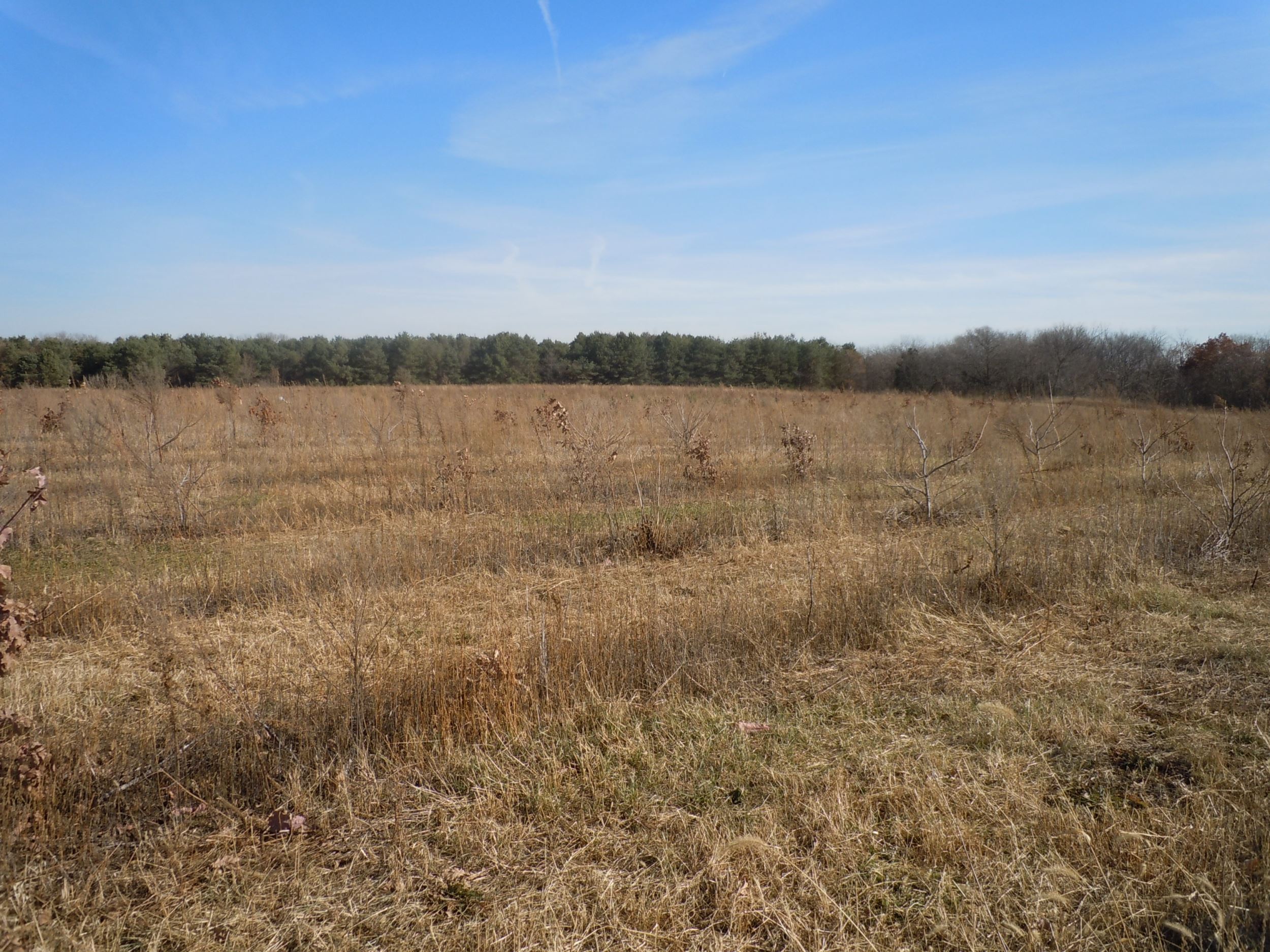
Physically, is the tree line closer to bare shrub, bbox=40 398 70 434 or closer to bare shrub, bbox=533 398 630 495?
bare shrub, bbox=40 398 70 434

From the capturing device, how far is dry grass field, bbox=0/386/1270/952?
8.24 feet

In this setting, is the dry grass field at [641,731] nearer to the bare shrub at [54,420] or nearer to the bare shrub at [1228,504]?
the bare shrub at [1228,504]

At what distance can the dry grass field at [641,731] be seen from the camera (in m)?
2.51

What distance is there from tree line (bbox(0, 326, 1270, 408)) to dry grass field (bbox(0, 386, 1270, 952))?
36.4ft

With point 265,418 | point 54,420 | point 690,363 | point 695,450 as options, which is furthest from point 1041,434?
point 690,363

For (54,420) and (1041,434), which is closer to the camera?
(54,420)

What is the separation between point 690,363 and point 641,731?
1393 inches

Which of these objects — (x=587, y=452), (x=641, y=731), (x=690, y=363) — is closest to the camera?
(x=641, y=731)

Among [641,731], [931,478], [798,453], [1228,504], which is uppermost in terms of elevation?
[798,453]

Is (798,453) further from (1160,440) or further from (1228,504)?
(1160,440)

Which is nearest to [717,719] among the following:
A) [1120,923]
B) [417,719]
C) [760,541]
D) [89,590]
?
[417,719]

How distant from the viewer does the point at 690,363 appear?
125 feet

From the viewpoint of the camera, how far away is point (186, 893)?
2.57m

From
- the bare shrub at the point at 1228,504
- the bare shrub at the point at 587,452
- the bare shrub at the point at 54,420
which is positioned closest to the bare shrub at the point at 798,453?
the bare shrub at the point at 587,452
